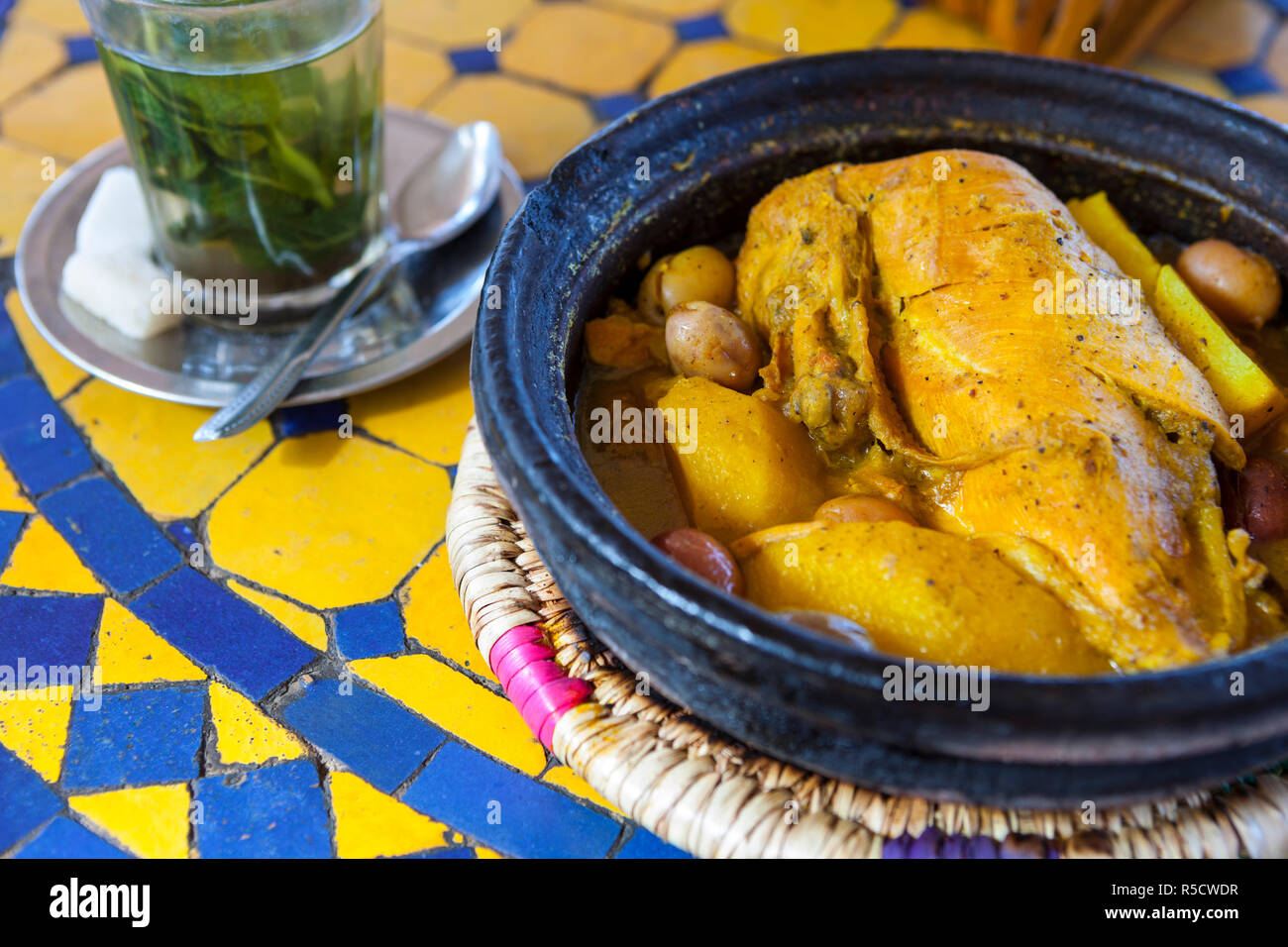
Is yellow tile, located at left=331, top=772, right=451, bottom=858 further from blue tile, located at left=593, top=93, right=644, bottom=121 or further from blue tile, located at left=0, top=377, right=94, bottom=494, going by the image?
blue tile, located at left=593, top=93, right=644, bottom=121

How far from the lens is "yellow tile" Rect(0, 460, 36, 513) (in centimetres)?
156

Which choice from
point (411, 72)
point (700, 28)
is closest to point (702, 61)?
point (700, 28)

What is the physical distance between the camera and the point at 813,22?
250 cm

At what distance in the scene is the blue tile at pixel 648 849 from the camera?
3.99 ft

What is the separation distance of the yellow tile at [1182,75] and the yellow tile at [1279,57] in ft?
0.46

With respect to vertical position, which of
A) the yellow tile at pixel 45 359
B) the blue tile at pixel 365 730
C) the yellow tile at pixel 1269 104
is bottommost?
the blue tile at pixel 365 730

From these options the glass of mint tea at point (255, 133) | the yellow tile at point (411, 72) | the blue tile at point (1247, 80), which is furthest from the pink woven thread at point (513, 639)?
the blue tile at point (1247, 80)

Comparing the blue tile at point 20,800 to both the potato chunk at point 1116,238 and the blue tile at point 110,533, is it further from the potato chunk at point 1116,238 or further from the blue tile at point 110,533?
the potato chunk at point 1116,238

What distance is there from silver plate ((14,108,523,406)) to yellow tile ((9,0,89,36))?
573mm

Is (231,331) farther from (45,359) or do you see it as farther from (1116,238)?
(1116,238)

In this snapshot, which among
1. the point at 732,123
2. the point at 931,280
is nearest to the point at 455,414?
the point at 732,123

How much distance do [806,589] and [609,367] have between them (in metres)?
0.48

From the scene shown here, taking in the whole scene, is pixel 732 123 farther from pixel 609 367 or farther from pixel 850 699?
pixel 850 699

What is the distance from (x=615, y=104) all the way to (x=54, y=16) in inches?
50.1
